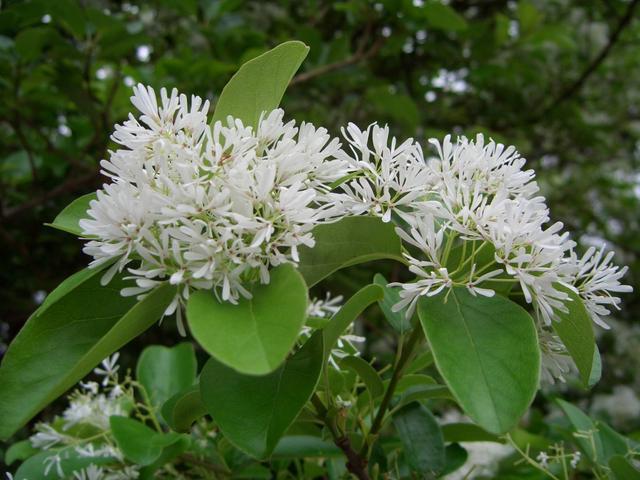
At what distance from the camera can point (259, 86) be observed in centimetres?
73

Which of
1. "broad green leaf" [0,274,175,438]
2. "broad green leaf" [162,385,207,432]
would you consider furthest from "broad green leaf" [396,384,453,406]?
"broad green leaf" [0,274,175,438]

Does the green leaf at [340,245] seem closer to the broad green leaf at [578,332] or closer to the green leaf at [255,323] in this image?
the green leaf at [255,323]

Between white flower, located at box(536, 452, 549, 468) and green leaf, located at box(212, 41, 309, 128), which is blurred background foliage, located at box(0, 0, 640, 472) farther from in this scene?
green leaf, located at box(212, 41, 309, 128)

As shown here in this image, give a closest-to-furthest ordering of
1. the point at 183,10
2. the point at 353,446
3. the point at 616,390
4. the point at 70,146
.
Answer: the point at 353,446 → the point at 183,10 → the point at 70,146 → the point at 616,390

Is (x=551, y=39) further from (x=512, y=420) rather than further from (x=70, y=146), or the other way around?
(x=512, y=420)

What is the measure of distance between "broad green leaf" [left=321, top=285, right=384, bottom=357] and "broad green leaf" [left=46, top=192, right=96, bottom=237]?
11.4 inches

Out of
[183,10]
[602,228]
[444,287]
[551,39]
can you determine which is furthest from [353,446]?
[602,228]

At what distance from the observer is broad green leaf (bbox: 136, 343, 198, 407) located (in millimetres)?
1173

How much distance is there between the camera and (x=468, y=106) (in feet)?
10.9

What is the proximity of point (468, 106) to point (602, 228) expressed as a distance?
1.07m

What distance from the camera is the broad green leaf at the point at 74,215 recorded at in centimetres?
73

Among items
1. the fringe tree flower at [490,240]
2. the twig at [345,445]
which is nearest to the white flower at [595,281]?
the fringe tree flower at [490,240]

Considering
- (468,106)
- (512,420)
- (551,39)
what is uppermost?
(512,420)

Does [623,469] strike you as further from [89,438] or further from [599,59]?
[599,59]
